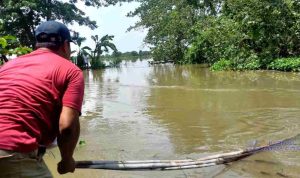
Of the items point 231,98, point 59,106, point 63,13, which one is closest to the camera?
point 59,106

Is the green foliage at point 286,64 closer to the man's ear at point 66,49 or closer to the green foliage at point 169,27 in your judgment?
the green foliage at point 169,27

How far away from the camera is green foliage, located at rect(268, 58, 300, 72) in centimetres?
2017

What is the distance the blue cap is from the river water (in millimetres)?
2971

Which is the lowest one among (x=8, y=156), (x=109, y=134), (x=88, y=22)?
(x=109, y=134)

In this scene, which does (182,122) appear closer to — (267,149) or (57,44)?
(267,149)

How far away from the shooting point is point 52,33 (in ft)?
8.52

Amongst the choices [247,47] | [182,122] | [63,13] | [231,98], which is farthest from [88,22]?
[182,122]

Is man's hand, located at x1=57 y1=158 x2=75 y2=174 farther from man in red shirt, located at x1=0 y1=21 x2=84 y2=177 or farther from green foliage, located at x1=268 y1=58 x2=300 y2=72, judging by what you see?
green foliage, located at x1=268 y1=58 x2=300 y2=72

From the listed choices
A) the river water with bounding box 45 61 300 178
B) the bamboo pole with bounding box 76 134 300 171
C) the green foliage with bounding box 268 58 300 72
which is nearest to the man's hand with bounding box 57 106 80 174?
the bamboo pole with bounding box 76 134 300 171

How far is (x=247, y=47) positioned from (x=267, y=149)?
758 inches

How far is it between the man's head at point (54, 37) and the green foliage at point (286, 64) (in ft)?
61.7

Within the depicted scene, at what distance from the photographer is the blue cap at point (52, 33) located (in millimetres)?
2586

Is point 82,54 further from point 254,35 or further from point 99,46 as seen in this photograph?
point 254,35

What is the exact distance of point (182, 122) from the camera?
9.19m
